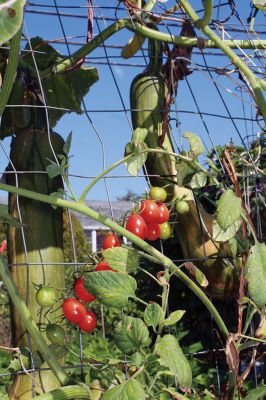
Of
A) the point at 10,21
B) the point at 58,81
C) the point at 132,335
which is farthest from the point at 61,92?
the point at 10,21

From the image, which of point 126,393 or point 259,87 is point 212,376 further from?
point 126,393

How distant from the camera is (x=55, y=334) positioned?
0.97 m

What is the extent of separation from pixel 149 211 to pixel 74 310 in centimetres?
19

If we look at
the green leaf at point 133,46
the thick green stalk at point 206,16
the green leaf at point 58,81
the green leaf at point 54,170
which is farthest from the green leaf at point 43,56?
the green leaf at point 54,170

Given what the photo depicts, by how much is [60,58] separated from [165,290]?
2.12 feet

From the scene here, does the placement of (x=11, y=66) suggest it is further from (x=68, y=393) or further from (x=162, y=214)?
(x=68, y=393)

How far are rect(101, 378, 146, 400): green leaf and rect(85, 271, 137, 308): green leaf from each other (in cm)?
10

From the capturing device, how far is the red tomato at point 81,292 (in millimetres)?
926

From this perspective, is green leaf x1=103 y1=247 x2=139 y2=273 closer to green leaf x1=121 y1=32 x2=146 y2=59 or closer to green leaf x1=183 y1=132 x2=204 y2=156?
green leaf x1=183 y1=132 x2=204 y2=156

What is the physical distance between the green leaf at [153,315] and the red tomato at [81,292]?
0.18m

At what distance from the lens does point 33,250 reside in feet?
3.54

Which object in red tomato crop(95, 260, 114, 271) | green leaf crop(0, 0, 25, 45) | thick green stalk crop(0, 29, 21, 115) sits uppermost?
thick green stalk crop(0, 29, 21, 115)

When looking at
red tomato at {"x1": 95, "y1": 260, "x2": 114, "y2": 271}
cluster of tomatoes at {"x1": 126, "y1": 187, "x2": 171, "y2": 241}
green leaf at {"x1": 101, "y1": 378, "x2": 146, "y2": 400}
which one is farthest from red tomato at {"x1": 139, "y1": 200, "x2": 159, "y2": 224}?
green leaf at {"x1": 101, "y1": 378, "x2": 146, "y2": 400}

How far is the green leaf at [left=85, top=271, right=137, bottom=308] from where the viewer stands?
2.48 feet
